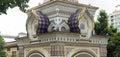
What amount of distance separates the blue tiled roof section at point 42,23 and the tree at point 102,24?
26.0 feet

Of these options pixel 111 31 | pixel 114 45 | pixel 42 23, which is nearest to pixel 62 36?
pixel 42 23

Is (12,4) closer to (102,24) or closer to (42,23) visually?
(42,23)

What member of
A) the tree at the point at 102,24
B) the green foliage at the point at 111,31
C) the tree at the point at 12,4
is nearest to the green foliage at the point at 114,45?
the green foliage at the point at 111,31

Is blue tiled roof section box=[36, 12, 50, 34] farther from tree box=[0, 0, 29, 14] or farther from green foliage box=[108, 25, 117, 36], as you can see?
green foliage box=[108, 25, 117, 36]

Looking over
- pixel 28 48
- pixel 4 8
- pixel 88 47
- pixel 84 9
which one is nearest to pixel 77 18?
pixel 84 9

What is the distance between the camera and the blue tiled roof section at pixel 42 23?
53.1 feet

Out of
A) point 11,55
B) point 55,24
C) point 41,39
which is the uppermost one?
point 55,24

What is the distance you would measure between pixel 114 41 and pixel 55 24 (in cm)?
785

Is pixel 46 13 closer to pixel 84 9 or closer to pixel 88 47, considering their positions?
pixel 84 9

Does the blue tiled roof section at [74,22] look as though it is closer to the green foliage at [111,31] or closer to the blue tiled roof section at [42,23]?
the blue tiled roof section at [42,23]

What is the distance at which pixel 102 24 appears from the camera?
23.2m

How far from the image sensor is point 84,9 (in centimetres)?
1605

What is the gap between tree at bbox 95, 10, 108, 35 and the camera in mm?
22969

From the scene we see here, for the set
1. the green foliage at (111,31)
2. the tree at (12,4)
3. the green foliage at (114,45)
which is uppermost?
the tree at (12,4)
